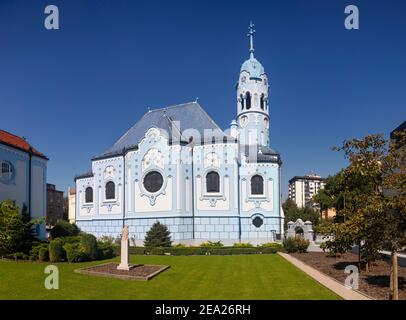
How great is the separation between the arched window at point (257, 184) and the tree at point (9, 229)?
25.8 meters

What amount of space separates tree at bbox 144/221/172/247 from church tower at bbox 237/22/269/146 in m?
19.7

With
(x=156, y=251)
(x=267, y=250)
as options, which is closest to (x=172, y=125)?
(x=156, y=251)

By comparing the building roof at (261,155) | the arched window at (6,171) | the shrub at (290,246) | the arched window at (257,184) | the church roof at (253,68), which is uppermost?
the church roof at (253,68)

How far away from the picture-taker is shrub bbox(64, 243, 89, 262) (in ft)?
79.3

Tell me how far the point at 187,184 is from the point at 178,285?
77.3ft

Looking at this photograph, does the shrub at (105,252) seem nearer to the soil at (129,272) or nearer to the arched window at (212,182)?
the soil at (129,272)

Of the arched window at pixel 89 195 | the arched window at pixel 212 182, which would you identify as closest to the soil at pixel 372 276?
the arched window at pixel 212 182

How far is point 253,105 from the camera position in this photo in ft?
171

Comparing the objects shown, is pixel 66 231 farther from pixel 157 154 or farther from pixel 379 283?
pixel 379 283

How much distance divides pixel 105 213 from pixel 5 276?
1062 inches

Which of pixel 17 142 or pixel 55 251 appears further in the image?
pixel 17 142

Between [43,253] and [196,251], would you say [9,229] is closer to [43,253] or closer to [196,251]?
[43,253]

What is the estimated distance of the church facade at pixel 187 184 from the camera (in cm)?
3966
